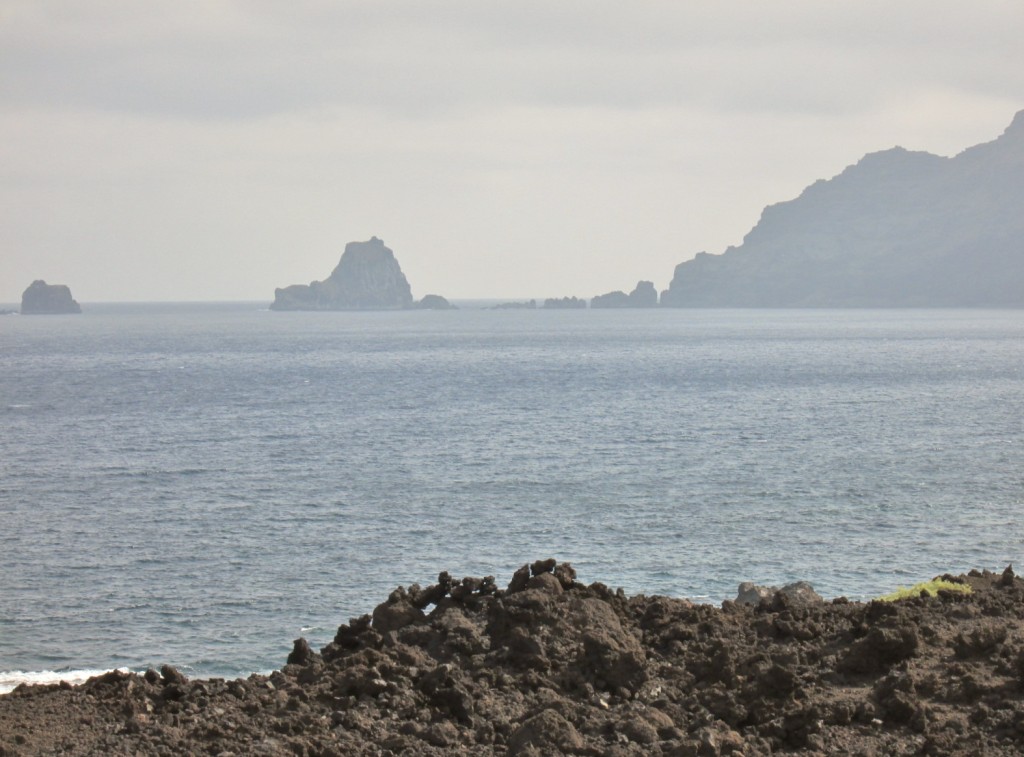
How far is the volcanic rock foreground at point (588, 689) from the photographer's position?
44.1 feet

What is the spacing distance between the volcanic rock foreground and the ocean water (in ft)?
44.8

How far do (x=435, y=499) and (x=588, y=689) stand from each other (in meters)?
36.7

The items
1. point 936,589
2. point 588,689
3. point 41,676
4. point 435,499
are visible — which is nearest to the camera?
point 588,689

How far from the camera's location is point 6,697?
1614 cm

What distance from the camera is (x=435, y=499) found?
5153cm

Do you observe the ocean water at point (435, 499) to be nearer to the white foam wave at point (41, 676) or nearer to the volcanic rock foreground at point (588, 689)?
the white foam wave at point (41, 676)

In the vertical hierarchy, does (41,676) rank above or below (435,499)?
below

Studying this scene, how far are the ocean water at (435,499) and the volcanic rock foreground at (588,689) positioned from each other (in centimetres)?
1365

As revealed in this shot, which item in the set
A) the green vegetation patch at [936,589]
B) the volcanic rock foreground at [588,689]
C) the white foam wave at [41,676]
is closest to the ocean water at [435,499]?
the white foam wave at [41,676]

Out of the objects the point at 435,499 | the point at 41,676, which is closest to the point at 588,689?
the point at 41,676

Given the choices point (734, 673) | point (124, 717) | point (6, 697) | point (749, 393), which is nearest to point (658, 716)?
point (734, 673)

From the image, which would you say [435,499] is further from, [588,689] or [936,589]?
[588,689]

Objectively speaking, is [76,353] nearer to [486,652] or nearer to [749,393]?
[749,393]

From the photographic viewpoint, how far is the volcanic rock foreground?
13.4 metres
